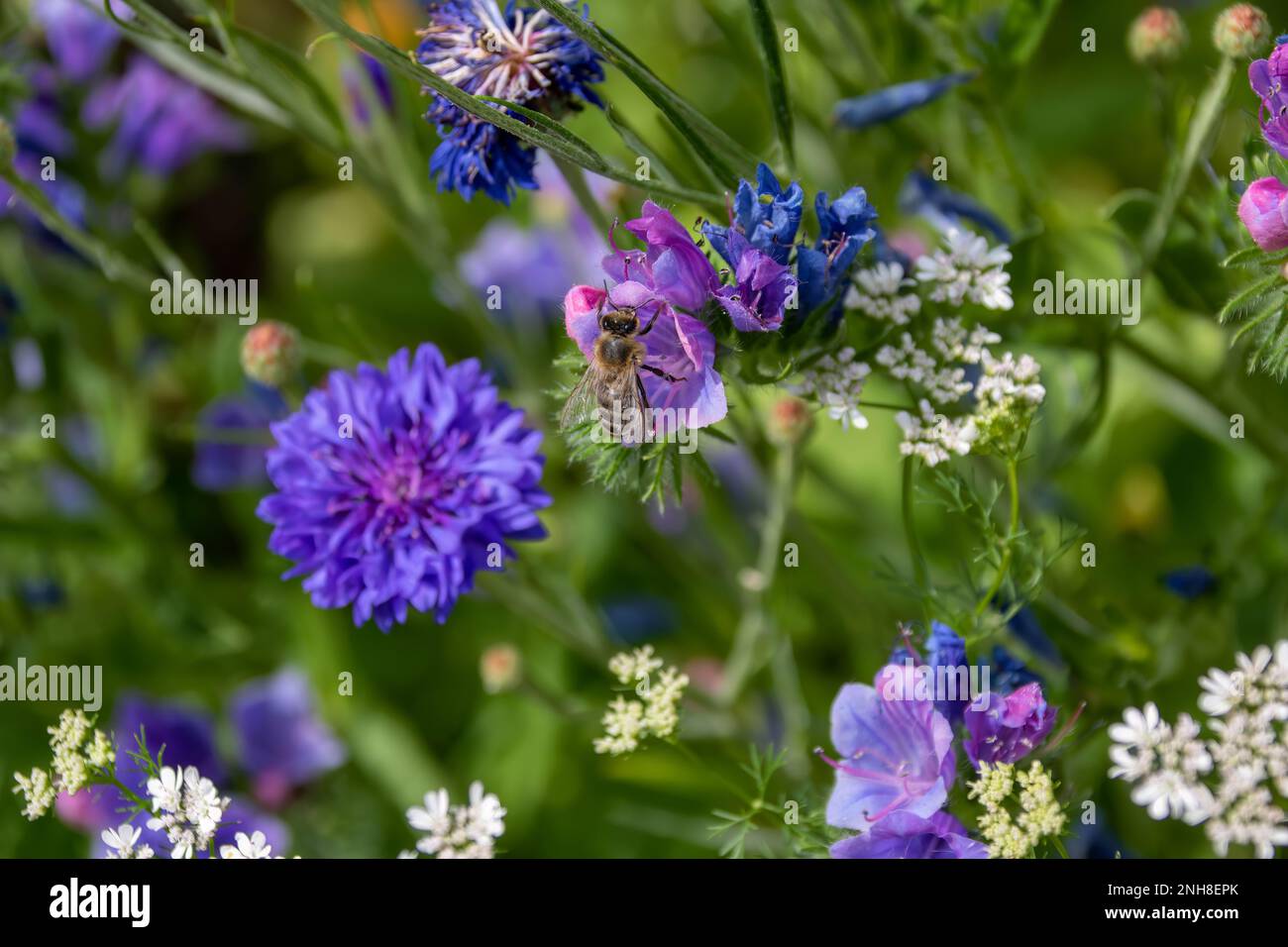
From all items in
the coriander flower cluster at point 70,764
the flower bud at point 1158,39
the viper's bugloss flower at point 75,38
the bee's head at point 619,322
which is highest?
the viper's bugloss flower at point 75,38

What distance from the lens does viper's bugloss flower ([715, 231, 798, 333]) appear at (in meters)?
0.81

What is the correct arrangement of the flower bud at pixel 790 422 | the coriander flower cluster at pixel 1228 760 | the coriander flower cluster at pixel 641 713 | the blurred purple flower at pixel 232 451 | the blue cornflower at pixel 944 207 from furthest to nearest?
the blurred purple flower at pixel 232 451 < the blue cornflower at pixel 944 207 < the flower bud at pixel 790 422 < the coriander flower cluster at pixel 641 713 < the coriander flower cluster at pixel 1228 760

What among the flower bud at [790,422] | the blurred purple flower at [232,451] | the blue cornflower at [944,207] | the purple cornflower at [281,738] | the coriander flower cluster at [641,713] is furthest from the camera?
the blurred purple flower at [232,451]

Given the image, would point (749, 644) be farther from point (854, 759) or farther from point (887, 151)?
point (887, 151)

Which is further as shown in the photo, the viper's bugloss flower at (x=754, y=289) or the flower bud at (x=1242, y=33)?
the flower bud at (x=1242, y=33)

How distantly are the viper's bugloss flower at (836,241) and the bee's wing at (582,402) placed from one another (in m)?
0.15

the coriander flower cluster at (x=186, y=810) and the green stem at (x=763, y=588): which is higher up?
the green stem at (x=763, y=588)

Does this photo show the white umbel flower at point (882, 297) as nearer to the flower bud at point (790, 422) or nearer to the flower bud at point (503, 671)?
the flower bud at point (790, 422)

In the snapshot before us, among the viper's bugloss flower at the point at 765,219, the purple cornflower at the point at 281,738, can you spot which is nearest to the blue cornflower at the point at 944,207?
the viper's bugloss flower at the point at 765,219

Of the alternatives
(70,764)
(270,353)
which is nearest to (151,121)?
(270,353)

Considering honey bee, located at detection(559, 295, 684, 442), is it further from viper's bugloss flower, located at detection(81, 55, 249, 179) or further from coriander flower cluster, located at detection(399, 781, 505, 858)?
viper's bugloss flower, located at detection(81, 55, 249, 179)

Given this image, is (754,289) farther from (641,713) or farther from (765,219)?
(641,713)

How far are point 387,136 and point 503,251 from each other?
17.7 inches

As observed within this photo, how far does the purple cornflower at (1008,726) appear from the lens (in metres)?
0.85
